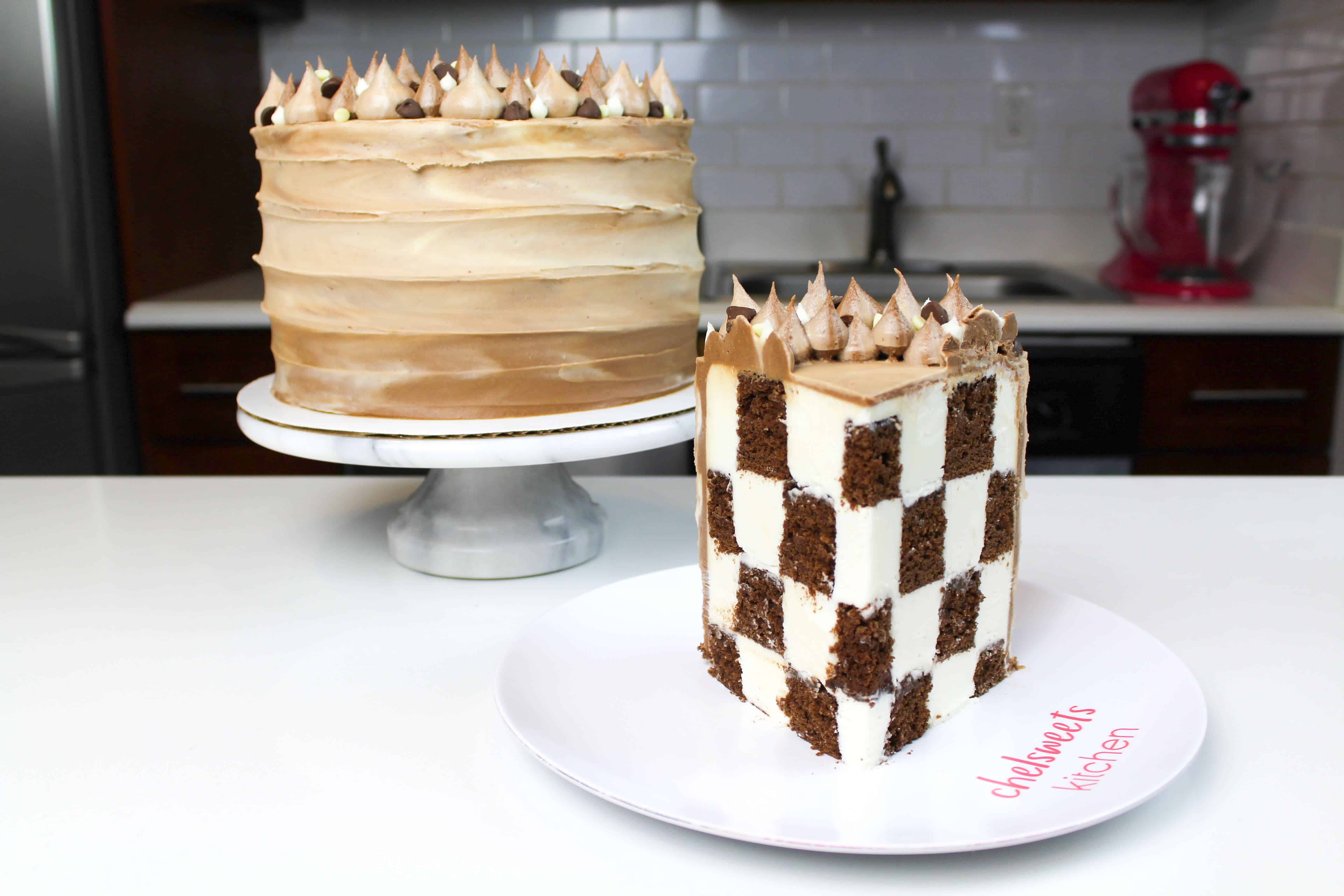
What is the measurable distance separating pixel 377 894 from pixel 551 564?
50 centimetres

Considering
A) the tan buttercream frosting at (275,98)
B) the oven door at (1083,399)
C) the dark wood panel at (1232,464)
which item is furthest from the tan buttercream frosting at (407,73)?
the dark wood panel at (1232,464)

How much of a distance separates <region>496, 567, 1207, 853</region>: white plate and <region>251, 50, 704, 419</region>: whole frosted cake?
0.26m

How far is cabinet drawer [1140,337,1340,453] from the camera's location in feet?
7.20

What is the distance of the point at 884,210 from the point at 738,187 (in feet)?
1.27

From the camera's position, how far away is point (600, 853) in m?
0.63

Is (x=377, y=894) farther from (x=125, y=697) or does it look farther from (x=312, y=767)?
(x=125, y=697)

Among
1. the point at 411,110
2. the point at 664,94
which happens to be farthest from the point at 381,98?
the point at 664,94

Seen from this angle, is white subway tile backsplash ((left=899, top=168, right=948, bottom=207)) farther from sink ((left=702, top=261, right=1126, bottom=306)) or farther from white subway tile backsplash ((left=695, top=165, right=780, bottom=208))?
white subway tile backsplash ((left=695, top=165, right=780, bottom=208))

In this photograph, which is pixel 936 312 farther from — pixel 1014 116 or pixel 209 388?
pixel 1014 116

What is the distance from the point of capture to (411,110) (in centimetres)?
101

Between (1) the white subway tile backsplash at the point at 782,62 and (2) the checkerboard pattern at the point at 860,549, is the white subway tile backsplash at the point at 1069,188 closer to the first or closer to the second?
(1) the white subway tile backsplash at the point at 782,62

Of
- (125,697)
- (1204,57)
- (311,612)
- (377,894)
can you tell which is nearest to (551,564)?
(311,612)

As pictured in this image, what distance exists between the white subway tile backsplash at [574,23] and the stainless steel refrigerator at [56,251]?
101 cm

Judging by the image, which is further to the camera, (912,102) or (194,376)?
(912,102)
